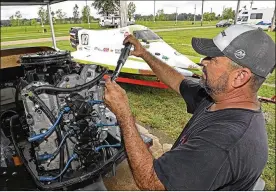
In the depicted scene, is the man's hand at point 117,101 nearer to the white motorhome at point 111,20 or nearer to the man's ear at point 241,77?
the man's ear at point 241,77

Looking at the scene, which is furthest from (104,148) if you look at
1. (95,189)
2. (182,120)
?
(182,120)

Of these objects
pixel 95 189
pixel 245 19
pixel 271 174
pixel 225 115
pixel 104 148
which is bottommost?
pixel 271 174

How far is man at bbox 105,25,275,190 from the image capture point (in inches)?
25.0

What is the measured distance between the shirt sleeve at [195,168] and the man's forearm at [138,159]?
3cm

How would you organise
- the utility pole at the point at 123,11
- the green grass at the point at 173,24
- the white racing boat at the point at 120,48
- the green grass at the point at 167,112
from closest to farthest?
the green grass at the point at 173,24, the utility pole at the point at 123,11, the green grass at the point at 167,112, the white racing boat at the point at 120,48

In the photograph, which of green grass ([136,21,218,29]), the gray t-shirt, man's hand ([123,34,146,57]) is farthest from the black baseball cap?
man's hand ([123,34,146,57])

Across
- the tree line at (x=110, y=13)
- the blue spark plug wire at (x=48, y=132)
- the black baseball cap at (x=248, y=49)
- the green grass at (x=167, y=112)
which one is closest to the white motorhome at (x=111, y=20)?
the tree line at (x=110, y=13)

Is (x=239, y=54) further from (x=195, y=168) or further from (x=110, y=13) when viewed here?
(x=110, y=13)

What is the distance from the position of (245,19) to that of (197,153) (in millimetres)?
870

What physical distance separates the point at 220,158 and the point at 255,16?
75 cm

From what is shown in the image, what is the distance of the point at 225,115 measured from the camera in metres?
0.77

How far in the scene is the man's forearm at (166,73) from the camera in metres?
1.35

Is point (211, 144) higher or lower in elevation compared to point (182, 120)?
higher

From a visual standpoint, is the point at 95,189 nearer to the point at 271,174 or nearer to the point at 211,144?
the point at 211,144
